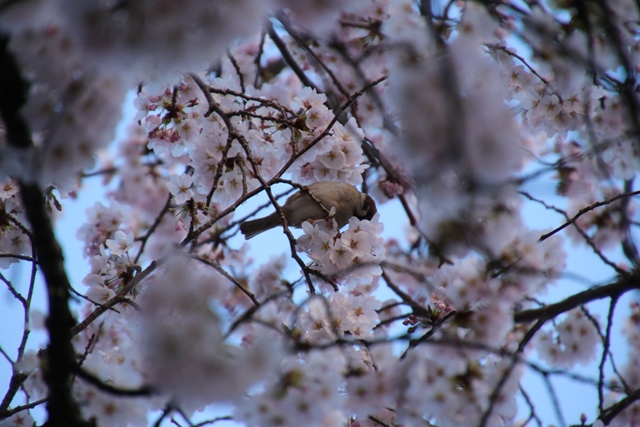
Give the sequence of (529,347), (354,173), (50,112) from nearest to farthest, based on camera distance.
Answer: (50,112), (354,173), (529,347)

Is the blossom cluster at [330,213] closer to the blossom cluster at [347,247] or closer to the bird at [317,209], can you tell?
the blossom cluster at [347,247]

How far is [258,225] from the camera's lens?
404cm

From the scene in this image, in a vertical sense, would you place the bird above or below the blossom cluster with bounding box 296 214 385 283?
above

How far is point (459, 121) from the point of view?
56.6 inches

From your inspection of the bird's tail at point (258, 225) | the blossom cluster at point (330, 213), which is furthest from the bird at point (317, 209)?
the blossom cluster at point (330, 213)

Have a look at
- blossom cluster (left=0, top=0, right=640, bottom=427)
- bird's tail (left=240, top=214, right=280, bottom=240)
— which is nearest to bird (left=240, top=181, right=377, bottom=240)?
bird's tail (left=240, top=214, right=280, bottom=240)

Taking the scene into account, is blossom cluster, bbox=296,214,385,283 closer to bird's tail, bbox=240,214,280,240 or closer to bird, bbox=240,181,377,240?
bird, bbox=240,181,377,240

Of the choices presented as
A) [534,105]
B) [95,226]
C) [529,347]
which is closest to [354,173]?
[534,105]

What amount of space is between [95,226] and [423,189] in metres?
3.01

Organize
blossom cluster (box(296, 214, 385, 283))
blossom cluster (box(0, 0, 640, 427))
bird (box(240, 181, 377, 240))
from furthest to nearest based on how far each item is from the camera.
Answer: bird (box(240, 181, 377, 240))
blossom cluster (box(296, 214, 385, 283))
blossom cluster (box(0, 0, 640, 427))

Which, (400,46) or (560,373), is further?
(560,373)

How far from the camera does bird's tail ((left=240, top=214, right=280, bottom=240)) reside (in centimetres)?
398

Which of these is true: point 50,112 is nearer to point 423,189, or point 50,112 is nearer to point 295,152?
point 423,189

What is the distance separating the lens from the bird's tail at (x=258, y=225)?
3980mm
